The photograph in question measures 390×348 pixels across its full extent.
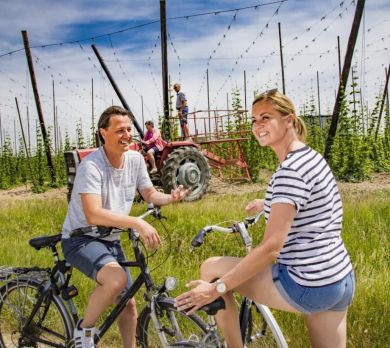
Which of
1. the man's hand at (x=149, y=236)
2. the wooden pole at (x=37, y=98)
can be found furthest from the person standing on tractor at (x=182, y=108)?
the man's hand at (x=149, y=236)

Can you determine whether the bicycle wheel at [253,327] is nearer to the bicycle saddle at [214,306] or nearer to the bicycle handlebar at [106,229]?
the bicycle saddle at [214,306]

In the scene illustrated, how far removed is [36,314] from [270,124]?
A: 7.76ft

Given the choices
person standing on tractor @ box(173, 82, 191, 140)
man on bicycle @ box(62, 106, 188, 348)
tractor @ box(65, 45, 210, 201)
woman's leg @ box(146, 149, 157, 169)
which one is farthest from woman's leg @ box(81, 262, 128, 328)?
person standing on tractor @ box(173, 82, 191, 140)

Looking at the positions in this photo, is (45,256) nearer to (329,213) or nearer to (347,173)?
(329,213)

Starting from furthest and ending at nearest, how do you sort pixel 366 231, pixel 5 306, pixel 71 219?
pixel 366 231
pixel 5 306
pixel 71 219

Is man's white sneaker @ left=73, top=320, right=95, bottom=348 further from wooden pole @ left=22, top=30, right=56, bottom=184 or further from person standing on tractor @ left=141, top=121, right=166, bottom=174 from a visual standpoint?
wooden pole @ left=22, top=30, right=56, bottom=184

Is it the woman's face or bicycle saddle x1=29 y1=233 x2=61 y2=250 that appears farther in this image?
bicycle saddle x1=29 y1=233 x2=61 y2=250

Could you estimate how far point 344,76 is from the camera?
44.4ft

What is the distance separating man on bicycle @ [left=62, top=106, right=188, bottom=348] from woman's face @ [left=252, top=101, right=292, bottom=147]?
3.24ft

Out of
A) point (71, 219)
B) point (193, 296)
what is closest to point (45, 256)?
point (71, 219)

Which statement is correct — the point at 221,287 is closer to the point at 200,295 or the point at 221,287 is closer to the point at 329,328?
the point at 200,295

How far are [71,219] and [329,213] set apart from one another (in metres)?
1.75

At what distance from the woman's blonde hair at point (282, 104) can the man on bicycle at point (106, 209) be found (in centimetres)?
104

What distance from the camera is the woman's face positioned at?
2293 millimetres
